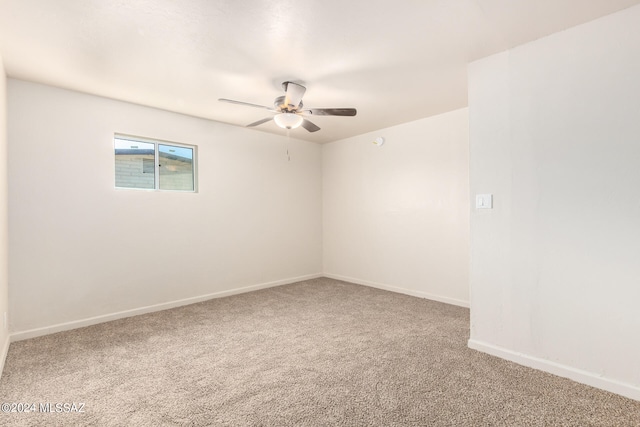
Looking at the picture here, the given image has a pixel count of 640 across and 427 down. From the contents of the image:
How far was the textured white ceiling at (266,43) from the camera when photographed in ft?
6.23

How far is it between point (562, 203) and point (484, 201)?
501 mm

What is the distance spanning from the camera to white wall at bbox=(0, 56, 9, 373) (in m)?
2.46

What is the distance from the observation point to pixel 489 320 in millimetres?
2512

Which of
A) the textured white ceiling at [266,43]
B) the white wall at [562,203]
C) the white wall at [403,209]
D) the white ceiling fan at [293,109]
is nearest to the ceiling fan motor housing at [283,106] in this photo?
the white ceiling fan at [293,109]

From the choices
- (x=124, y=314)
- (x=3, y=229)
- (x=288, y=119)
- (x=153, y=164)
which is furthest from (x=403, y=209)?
(x=3, y=229)

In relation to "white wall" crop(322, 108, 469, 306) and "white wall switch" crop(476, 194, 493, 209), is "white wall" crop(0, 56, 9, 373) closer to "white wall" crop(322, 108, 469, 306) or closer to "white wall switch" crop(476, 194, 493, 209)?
"white wall switch" crop(476, 194, 493, 209)

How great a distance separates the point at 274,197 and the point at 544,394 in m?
3.89

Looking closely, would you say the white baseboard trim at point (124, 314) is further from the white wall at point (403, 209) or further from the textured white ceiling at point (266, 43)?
the textured white ceiling at point (266, 43)

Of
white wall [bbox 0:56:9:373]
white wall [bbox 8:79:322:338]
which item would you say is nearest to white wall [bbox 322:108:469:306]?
white wall [bbox 8:79:322:338]

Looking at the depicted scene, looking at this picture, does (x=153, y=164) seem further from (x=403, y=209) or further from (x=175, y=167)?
(x=403, y=209)

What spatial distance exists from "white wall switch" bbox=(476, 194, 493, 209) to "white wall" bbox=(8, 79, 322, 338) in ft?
10.1

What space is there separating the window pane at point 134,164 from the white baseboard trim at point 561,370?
3779mm

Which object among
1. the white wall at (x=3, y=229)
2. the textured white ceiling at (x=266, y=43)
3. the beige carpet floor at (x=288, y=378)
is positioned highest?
the textured white ceiling at (x=266, y=43)

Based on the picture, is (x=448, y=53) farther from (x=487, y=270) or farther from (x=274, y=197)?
(x=274, y=197)
